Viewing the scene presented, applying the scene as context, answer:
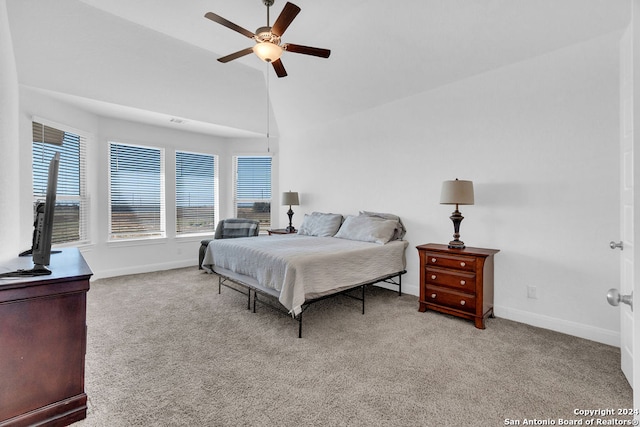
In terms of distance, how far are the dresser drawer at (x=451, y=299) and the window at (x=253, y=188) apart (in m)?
3.89

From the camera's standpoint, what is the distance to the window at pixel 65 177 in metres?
3.76

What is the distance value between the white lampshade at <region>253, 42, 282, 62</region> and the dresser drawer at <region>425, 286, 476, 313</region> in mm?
2796

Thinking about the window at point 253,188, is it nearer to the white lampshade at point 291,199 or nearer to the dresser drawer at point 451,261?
the white lampshade at point 291,199

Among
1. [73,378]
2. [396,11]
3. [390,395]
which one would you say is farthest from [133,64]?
[390,395]

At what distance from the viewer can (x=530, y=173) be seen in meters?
2.98

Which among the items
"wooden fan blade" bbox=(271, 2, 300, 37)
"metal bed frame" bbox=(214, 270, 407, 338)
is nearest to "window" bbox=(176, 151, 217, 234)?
"metal bed frame" bbox=(214, 270, 407, 338)

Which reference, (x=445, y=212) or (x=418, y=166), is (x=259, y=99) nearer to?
(x=418, y=166)

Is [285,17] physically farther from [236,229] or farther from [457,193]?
[236,229]

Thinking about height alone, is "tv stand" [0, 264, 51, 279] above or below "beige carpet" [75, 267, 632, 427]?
above

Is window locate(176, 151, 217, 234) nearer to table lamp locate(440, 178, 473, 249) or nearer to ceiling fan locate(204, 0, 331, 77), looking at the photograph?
ceiling fan locate(204, 0, 331, 77)

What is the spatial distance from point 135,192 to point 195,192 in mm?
1048

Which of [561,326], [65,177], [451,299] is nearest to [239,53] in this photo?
[451,299]

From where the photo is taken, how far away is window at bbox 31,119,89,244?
376 centimetres

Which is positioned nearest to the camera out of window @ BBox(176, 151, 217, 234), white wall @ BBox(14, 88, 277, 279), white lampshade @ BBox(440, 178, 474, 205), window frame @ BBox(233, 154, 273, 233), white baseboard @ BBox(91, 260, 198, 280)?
white lampshade @ BBox(440, 178, 474, 205)
